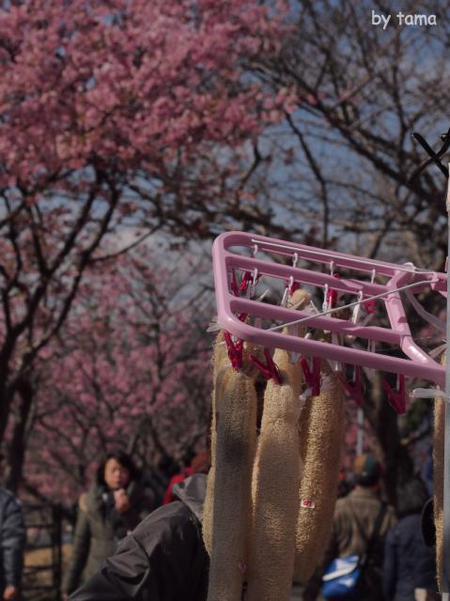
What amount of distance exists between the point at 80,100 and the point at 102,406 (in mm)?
11735

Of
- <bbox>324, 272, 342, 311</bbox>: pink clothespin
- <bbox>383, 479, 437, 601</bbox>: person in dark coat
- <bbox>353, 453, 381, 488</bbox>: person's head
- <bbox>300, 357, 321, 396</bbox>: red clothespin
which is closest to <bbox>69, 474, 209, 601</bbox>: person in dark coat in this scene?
<bbox>300, 357, 321, 396</bbox>: red clothespin

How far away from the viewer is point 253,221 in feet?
35.5

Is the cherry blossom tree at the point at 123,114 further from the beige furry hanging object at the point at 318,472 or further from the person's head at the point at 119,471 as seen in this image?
the beige furry hanging object at the point at 318,472

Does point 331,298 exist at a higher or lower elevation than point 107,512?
higher

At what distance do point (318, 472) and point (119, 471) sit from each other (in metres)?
3.82

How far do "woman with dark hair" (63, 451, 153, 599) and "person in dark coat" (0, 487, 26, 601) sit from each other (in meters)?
0.56

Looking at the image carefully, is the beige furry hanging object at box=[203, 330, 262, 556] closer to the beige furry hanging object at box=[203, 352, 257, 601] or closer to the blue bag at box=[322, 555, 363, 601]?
the beige furry hanging object at box=[203, 352, 257, 601]

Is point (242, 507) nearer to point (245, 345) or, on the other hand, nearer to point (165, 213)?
point (245, 345)

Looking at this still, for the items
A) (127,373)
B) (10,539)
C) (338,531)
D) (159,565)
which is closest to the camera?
(159,565)

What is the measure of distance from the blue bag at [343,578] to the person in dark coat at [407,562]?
1.47 feet

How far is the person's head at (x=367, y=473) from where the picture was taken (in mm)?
6461

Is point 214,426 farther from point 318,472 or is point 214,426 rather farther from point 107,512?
point 107,512

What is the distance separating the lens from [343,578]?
20.3ft

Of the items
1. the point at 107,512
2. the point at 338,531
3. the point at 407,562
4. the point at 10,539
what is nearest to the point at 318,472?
the point at 407,562
